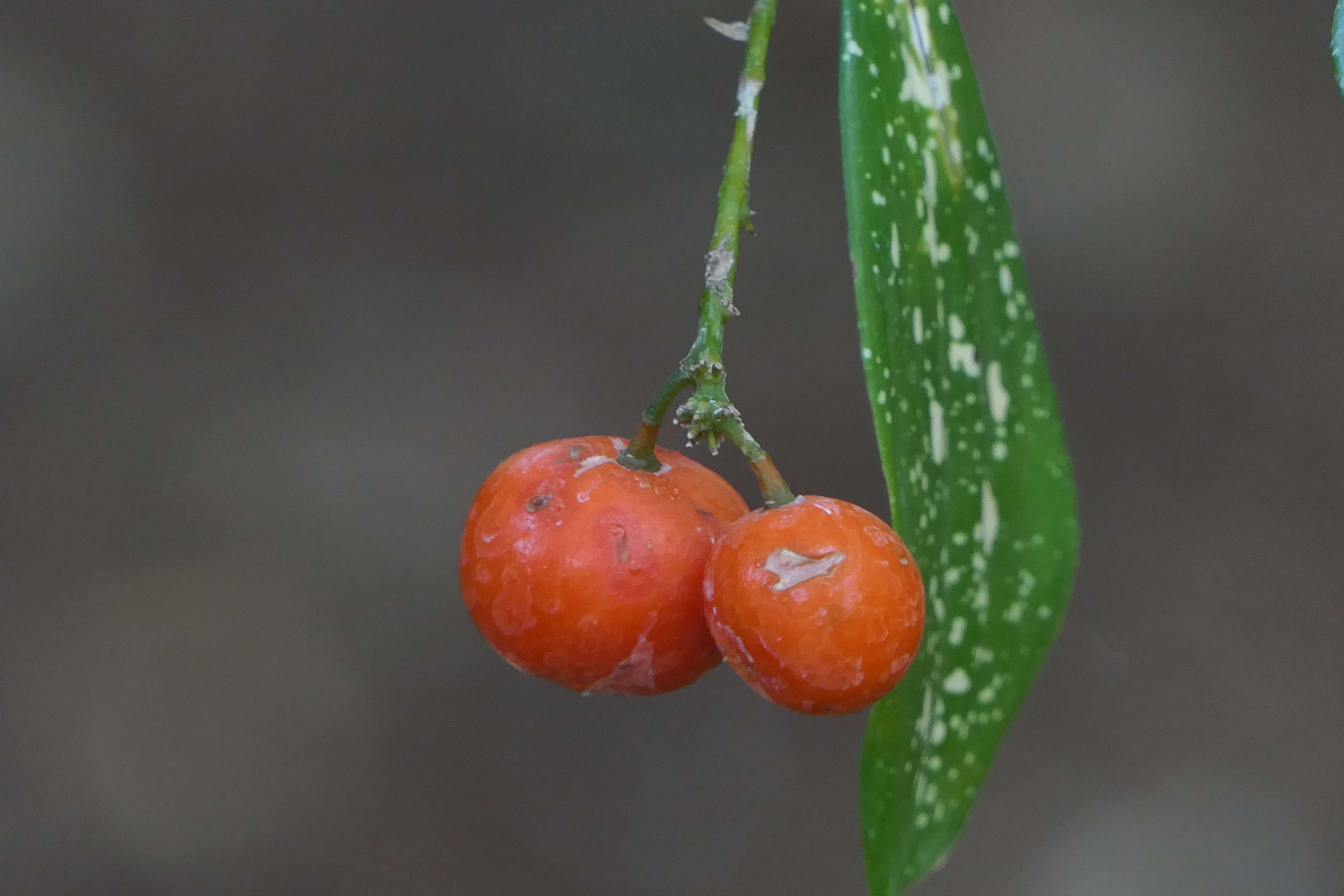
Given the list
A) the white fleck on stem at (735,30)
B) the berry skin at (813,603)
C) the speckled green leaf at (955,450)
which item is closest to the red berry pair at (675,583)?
the berry skin at (813,603)

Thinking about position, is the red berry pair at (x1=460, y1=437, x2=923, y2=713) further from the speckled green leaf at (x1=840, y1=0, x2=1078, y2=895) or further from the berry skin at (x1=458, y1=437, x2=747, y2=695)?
the speckled green leaf at (x1=840, y1=0, x2=1078, y2=895)

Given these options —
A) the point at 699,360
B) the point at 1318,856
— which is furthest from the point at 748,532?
the point at 1318,856

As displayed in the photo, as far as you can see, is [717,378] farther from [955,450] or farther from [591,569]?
[955,450]

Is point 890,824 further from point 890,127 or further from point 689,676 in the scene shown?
point 890,127

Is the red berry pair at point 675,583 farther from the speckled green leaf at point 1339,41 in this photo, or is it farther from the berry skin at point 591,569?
the speckled green leaf at point 1339,41

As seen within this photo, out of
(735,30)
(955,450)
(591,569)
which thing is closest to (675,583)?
(591,569)

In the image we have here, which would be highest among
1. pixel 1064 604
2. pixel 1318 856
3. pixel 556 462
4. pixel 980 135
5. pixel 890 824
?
pixel 980 135
